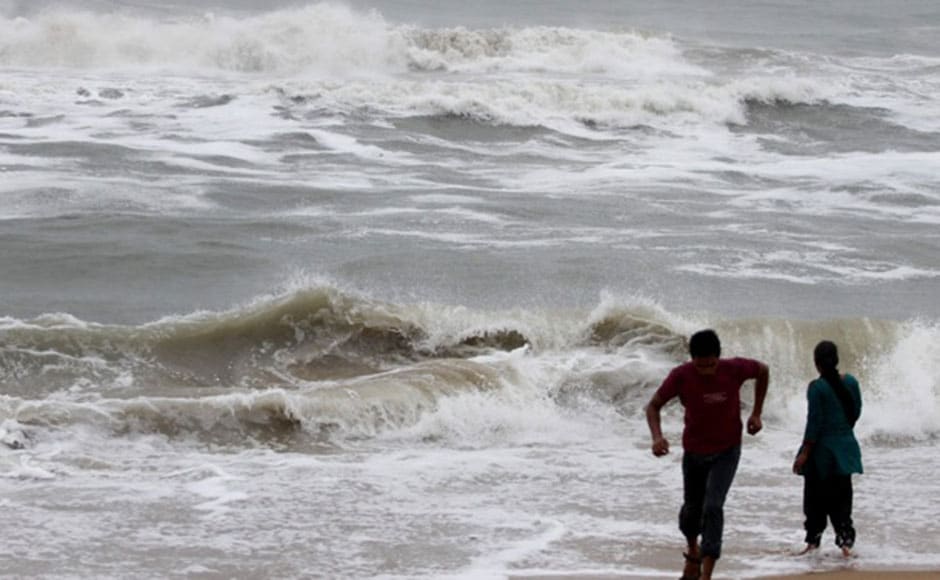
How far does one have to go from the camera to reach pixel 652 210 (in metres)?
20.2

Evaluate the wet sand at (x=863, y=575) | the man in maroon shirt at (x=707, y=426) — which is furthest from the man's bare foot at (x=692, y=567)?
the wet sand at (x=863, y=575)

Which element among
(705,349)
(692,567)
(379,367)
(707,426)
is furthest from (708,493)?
(379,367)

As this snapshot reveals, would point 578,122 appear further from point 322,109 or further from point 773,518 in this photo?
point 773,518

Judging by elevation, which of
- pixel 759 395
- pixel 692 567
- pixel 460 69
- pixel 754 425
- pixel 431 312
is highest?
pixel 460 69

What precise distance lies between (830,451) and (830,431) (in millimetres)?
107

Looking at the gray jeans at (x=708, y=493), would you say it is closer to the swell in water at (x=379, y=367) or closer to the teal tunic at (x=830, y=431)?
the teal tunic at (x=830, y=431)

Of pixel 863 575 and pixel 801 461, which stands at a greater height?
pixel 801 461

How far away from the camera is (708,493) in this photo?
7.71 meters

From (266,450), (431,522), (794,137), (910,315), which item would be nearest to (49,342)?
(266,450)

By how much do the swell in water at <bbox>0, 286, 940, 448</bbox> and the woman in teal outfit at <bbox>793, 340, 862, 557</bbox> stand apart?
12.3 ft

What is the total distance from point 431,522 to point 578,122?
20684 mm

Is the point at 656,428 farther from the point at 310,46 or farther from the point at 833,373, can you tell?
the point at 310,46

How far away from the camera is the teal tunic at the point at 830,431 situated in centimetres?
840

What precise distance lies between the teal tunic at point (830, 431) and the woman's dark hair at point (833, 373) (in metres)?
0.02
